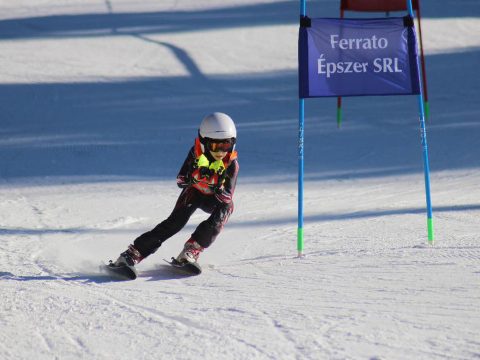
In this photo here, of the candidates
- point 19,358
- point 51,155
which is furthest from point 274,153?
point 19,358

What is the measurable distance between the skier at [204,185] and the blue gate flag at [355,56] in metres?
0.78

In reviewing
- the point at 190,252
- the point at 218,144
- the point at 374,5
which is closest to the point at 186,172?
the point at 218,144

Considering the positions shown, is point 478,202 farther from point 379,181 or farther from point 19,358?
point 19,358

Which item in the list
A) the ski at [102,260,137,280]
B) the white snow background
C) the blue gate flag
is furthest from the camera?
the blue gate flag

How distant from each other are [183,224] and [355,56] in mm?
1684

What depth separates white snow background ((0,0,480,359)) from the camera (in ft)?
15.7

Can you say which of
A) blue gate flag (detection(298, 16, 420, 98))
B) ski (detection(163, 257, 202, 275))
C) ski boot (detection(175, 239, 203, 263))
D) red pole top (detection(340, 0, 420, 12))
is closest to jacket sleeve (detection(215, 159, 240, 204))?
ski boot (detection(175, 239, 203, 263))

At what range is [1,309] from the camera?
5.18 metres

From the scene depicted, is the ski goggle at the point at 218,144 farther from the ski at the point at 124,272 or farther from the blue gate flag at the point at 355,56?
the ski at the point at 124,272

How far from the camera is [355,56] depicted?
662cm

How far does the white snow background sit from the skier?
20cm

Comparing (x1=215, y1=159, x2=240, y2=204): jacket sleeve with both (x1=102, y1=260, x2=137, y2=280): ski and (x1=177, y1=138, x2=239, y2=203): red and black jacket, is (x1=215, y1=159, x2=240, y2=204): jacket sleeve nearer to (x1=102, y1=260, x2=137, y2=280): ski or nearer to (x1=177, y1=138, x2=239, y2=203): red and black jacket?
(x1=177, y1=138, x2=239, y2=203): red and black jacket

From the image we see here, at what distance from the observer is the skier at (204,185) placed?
19.9ft

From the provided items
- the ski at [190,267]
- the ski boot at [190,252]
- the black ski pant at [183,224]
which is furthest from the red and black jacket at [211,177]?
the ski at [190,267]
